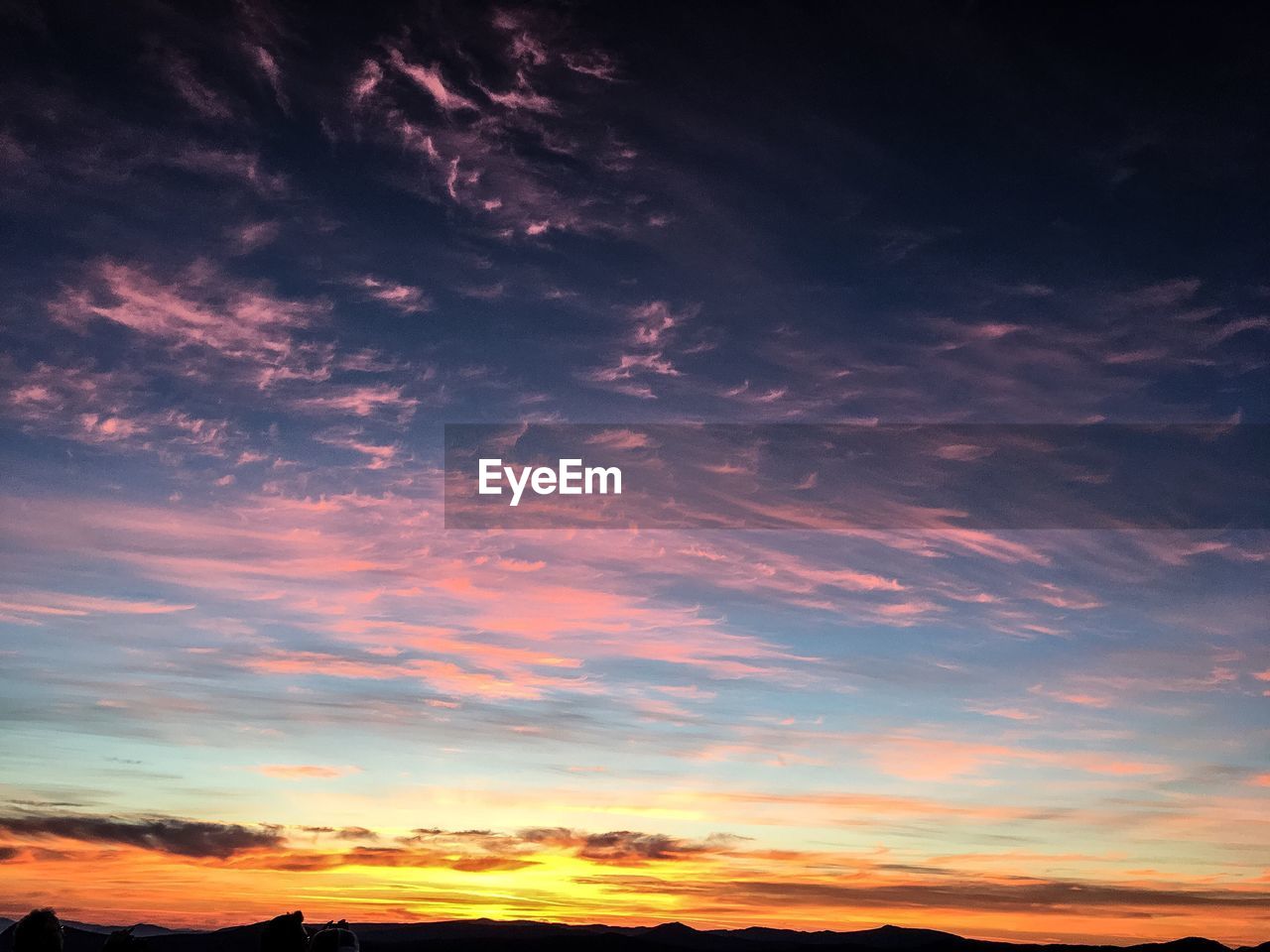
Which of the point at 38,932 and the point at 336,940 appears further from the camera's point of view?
the point at 336,940

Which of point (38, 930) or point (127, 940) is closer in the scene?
point (38, 930)

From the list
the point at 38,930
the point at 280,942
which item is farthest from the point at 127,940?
the point at 280,942

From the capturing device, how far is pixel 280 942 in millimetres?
27375

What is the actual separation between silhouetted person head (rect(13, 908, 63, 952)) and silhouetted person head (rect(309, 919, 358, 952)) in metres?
6.47

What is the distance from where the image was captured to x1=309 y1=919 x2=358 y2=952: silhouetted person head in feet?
105

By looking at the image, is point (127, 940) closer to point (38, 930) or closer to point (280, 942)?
point (38, 930)

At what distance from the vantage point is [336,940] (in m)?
32.5

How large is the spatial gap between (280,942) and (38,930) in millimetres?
6002

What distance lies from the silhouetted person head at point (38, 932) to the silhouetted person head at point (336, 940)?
647cm

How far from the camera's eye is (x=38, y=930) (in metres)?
27.9

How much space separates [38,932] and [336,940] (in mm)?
7816

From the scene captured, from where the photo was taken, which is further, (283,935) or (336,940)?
Result: (336,940)

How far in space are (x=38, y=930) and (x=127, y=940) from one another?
2563 millimetres

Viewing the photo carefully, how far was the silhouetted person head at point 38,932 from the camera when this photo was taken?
2764 centimetres
